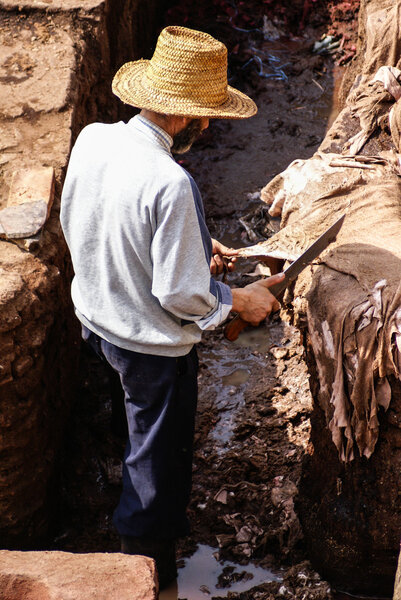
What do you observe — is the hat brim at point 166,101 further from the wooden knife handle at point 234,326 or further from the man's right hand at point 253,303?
the wooden knife handle at point 234,326

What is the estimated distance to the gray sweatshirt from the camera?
2.73m

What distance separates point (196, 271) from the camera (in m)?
2.83

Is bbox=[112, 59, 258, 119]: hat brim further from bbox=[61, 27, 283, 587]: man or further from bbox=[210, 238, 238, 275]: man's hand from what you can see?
bbox=[210, 238, 238, 275]: man's hand

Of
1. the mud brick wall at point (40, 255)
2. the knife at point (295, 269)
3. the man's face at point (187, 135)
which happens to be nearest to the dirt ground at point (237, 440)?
the mud brick wall at point (40, 255)

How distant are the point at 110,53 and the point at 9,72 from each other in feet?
3.84

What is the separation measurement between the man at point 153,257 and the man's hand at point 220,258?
1.36ft

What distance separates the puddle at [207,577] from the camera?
362 centimetres

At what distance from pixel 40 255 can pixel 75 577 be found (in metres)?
1.89

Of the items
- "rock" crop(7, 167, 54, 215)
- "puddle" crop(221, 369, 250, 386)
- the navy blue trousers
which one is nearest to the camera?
the navy blue trousers

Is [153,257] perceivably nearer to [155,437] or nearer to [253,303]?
[253,303]

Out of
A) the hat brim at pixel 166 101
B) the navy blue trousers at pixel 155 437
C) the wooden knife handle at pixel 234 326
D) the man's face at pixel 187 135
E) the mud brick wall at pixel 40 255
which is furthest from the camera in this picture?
the mud brick wall at pixel 40 255

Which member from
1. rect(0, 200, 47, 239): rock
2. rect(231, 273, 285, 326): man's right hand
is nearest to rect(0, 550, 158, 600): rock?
rect(231, 273, 285, 326): man's right hand

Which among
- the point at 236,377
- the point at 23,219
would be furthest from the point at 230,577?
the point at 23,219

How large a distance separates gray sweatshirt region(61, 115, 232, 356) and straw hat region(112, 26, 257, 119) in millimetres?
117
